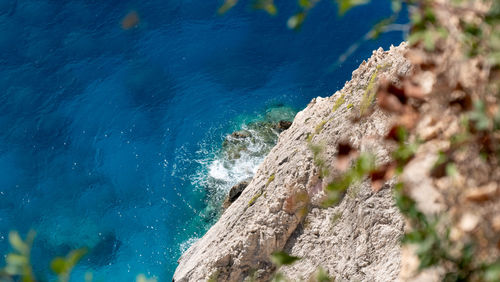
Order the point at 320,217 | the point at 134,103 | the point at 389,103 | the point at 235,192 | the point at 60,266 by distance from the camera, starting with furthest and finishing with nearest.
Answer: the point at 134,103 → the point at 235,192 → the point at 320,217 → the point at 389,103 → the point at 60,266

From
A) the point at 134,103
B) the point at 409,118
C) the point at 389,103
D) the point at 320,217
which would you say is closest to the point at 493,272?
the point at 389,103

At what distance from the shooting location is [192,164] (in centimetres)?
1225

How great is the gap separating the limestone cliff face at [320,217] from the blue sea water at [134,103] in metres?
4.55

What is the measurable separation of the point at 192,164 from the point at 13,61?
6.51 meters

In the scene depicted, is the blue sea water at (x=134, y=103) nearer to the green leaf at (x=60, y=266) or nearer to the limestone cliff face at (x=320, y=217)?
the limestone cliff face at (x=320, y=217)

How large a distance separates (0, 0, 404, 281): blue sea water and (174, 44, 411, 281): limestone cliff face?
455cm

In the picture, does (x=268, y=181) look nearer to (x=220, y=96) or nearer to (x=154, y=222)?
(x=154, y=222)

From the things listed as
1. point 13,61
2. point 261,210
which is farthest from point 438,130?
point 13,61

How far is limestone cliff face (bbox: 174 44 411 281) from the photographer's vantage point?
479 centimetres

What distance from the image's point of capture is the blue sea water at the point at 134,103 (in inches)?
454

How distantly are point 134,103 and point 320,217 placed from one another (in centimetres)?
896

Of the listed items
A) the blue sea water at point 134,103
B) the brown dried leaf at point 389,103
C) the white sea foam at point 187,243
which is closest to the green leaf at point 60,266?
the brown dried leaf at point 389,103

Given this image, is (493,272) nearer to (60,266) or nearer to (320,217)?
(60,266)

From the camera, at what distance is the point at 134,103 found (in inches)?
529
